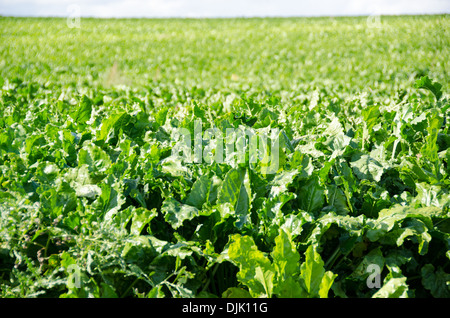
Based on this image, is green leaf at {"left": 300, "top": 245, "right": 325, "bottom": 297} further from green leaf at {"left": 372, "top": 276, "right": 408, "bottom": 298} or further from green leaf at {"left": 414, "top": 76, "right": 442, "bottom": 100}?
green leaf at {"left": 414, "top": 76, "right": 442, "bottom": 100}

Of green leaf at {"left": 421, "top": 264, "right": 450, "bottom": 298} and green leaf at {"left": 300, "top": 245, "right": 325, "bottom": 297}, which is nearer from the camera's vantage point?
green leaf at {"left": 300, "top": 245, "right": 325, "bottom": 297}

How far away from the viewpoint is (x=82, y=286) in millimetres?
1683

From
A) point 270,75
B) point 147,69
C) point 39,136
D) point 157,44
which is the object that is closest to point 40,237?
point 39,136

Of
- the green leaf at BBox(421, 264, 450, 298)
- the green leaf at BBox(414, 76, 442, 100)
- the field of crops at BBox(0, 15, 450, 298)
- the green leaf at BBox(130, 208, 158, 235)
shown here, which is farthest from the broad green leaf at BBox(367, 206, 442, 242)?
the green leaf at BBox(414, 76, 442, 100)

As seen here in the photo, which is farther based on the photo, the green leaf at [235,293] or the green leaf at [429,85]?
the green leaf at [429,85]

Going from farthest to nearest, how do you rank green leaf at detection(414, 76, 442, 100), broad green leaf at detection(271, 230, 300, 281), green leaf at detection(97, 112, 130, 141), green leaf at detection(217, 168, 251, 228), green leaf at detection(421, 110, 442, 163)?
green leaf at detection(414, 76, 442, 100), green leaf at detection(97, 112, 130, 141), green leaf at detection(421, 110, 442, 163), green leaf at detection(217, 168, 251, 228), broad green leaf at detection(271, 230, 300, 281)

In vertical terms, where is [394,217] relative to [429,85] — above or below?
below

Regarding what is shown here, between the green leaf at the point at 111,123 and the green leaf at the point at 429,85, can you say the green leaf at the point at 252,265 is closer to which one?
the green leaf at the point at 111,123

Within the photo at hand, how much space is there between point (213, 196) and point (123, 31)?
3234 centimetres

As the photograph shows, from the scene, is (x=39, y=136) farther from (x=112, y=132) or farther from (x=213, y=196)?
(x=213, y=196)

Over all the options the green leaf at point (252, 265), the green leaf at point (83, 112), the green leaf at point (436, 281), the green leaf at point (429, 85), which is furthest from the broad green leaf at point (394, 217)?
the green leaf at point (83, 112)

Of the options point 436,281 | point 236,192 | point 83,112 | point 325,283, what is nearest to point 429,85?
point 436,281

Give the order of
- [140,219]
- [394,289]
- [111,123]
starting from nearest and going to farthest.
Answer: [394,289] → [140,219] → [111,123]

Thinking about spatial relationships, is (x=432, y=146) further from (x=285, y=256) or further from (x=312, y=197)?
(x=285, y=256)
